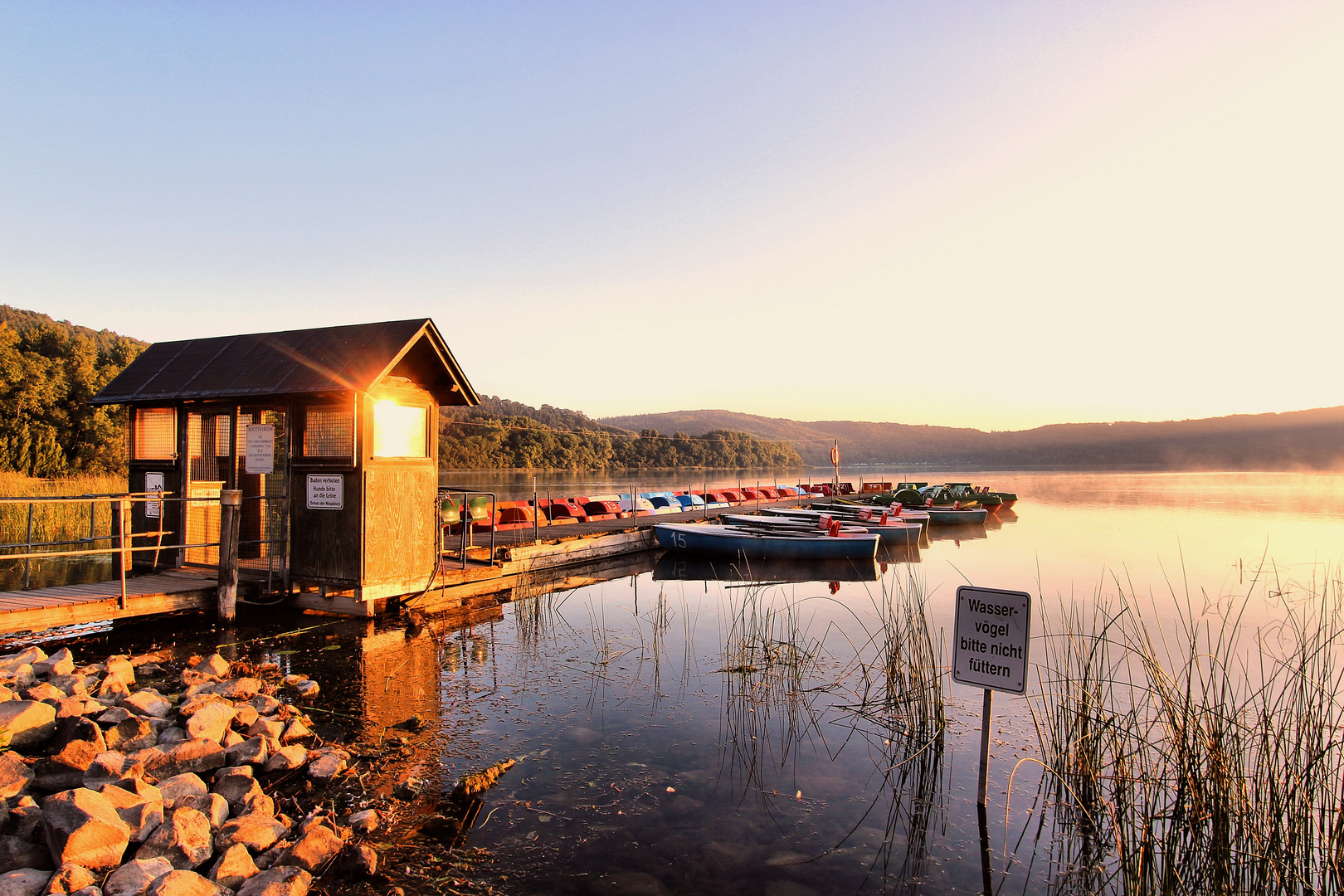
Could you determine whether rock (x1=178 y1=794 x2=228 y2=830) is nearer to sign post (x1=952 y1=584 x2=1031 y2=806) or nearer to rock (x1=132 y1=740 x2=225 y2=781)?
rock (x1=132 y1=740 x2=225 y2=781)

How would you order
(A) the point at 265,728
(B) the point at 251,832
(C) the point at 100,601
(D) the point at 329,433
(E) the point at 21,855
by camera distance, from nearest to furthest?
A: 1. (E) the point at 21,855
2. (B) the point at 251,832
3. (A) the point at 265,728
4. (C) the point at 100,601
5. (D) the point at 329,433

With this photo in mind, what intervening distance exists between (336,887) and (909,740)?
538 centimetres

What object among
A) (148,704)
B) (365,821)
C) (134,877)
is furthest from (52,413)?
(134,877)

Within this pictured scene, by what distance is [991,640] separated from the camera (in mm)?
5109

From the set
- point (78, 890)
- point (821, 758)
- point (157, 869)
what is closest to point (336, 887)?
point (157, 869)

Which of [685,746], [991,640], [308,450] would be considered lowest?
[685,746]

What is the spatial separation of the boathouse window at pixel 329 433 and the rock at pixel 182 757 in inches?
223

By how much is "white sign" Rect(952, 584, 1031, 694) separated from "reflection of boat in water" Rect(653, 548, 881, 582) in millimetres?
13454

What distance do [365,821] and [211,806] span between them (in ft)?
3.21

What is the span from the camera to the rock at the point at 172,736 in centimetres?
576

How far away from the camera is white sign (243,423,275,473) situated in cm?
1138

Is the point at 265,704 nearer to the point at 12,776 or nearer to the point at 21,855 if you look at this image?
the point at 12,776

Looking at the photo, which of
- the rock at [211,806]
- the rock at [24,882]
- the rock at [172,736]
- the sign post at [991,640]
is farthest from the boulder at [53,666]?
the sign post at [991,640]

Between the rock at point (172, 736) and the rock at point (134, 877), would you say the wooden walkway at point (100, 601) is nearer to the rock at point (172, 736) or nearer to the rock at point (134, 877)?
the rock at point (172, 736)
